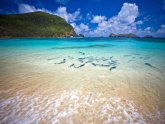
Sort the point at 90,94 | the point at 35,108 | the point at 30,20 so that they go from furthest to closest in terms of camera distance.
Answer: the point at 30,20
the point at 90,94
the point at 35,108

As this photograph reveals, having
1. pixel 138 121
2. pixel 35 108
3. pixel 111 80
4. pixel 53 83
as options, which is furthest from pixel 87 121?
pixel 111 80

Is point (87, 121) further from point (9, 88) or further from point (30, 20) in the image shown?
point (30, 20)

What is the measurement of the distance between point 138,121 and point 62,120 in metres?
2.46

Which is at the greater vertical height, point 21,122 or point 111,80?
point 21,122

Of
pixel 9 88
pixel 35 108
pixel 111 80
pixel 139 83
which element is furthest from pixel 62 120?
pixel 139 83

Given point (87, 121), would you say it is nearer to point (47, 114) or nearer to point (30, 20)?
point (47, 114)

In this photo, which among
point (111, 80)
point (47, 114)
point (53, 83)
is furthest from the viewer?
point (111, 80)

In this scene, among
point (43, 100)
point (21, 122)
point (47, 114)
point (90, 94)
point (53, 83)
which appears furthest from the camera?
point (53, 83)

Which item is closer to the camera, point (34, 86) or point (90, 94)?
point (90, 94)

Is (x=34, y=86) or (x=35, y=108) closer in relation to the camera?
(x=35, y=108)

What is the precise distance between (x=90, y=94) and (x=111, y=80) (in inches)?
97.2

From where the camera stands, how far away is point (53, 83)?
6.99m

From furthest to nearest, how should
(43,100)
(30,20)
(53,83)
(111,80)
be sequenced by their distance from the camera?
(30,20), (111,80), (53,83), (43,100)

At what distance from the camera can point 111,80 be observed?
25.1 ft
